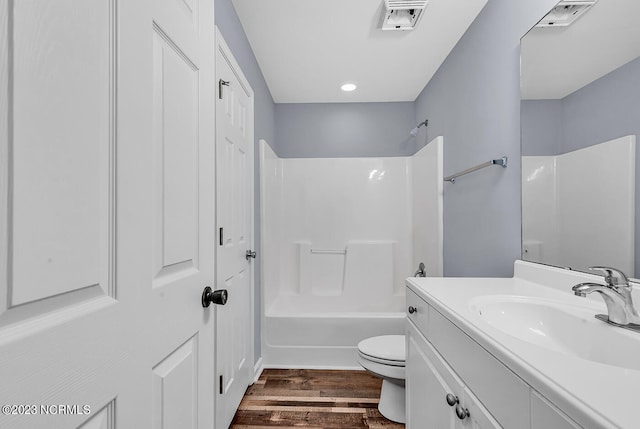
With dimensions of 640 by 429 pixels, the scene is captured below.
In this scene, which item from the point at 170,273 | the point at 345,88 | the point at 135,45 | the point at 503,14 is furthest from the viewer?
the point at 345,88

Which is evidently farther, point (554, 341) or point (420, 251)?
point (420, 251)

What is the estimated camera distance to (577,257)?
1.12 metres

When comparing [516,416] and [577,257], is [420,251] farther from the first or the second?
[516,416]

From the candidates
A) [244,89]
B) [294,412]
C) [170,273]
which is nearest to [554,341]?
[170,273]

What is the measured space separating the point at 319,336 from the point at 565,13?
2.30 metres

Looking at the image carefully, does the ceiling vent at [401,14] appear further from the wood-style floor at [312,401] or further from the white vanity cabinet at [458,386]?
the wood-style floor at [312,401]

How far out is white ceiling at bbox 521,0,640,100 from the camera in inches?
37.3

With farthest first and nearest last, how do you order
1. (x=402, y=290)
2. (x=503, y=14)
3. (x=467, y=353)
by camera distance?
(x=402, y=290) → (x=503, y=14) → (x=467, y=353)

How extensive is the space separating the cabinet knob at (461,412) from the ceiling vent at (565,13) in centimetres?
135

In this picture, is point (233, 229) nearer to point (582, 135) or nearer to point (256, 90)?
point (256, 90)

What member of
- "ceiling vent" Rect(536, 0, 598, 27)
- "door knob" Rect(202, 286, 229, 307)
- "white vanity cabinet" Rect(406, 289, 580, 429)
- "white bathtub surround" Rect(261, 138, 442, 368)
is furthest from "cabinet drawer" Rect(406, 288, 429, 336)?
"white bathtub surround" Rect(261, 138, 442, 368)

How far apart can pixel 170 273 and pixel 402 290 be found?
269cm

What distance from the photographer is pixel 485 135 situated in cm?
174

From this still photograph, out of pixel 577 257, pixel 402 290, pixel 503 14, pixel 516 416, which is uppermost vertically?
pixel 503 14
